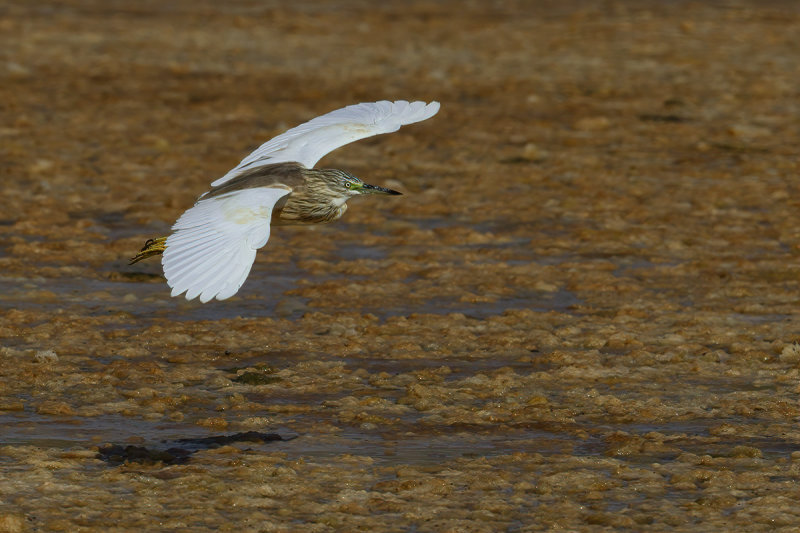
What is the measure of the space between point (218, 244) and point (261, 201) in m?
0.46

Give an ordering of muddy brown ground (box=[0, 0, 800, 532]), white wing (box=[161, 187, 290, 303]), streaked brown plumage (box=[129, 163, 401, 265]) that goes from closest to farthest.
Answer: muddy brown ground (box=[0, 0, 800, 532]) < white wing (box=[161, 187, 290, 303]) < streaked brown plumage (box=[129, 163, 401, 265])

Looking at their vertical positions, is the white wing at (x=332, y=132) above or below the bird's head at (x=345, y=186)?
above

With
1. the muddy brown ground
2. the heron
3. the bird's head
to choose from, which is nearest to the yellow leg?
the heron

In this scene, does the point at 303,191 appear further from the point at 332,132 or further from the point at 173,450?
the point at 173,450

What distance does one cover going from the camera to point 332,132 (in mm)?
6617

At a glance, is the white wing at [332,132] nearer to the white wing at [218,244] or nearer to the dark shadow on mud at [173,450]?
the white wing at [218,244]

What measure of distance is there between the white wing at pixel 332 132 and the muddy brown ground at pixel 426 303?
28.5 inches

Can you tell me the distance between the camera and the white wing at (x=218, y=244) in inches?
190

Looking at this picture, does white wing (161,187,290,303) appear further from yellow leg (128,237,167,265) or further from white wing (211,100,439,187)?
white wing (211,100,439,187)

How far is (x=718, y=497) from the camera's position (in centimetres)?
461

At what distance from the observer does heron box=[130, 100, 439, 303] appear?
491 centimetres

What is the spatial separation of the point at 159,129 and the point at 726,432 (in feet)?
20.6

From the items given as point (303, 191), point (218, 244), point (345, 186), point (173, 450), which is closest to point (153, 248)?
point (303, 191)

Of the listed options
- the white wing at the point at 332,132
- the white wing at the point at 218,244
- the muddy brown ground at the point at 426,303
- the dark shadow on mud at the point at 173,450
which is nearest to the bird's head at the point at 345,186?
the white wing at the point at 332,132
